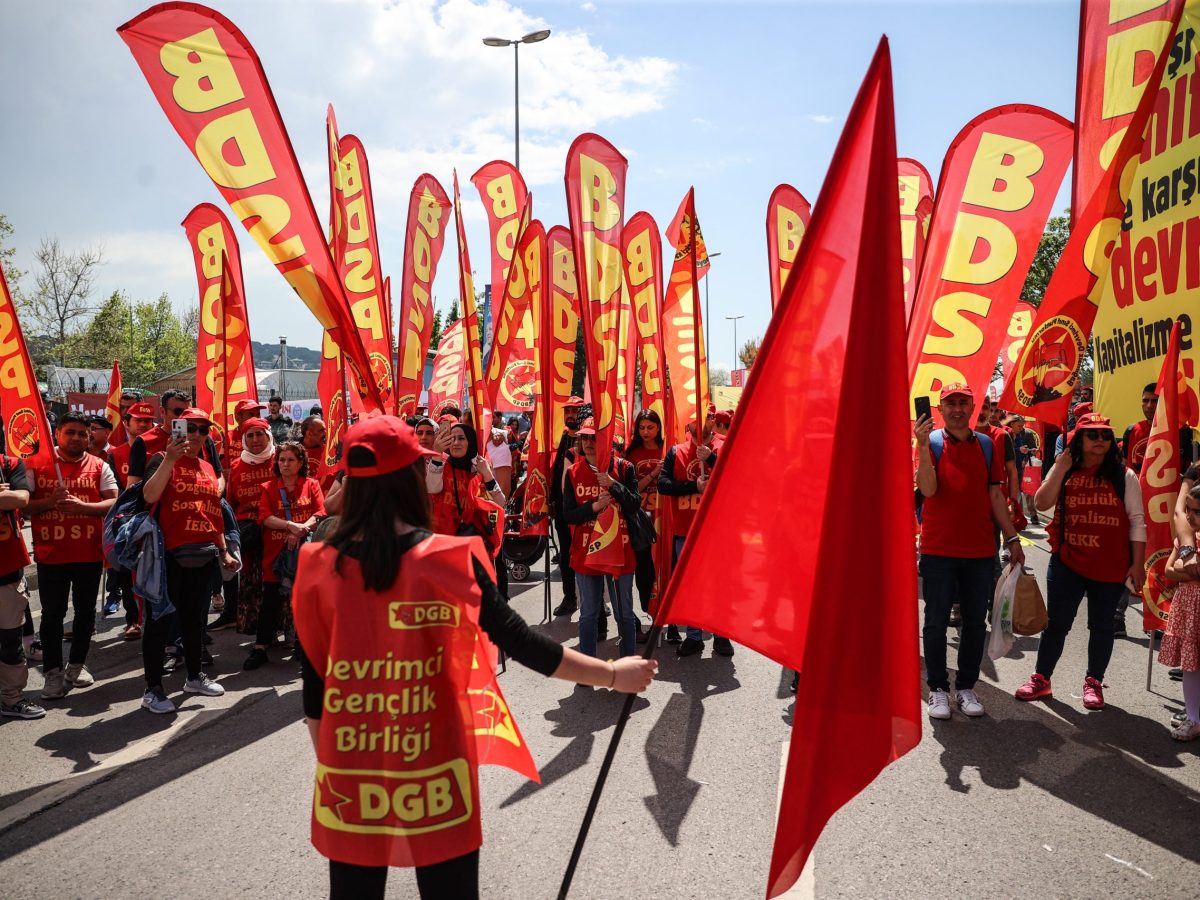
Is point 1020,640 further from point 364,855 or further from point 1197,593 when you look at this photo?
point 364,855

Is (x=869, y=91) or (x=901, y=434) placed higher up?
(x=869, y=91)

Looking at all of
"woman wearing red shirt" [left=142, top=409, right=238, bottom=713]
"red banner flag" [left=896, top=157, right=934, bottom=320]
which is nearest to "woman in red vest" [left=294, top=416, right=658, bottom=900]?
"woman wearing red shirt" [left=142, top=409, right=238, bottom=713]

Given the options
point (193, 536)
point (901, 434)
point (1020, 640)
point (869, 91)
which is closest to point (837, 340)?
point (901, 434)

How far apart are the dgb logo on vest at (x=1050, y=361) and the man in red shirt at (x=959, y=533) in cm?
36

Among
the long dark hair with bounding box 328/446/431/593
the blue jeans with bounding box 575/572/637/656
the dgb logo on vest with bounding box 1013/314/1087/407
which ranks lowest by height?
the blue jeans with bounding box 575/572/637/656

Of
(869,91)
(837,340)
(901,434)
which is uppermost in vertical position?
(869,91)

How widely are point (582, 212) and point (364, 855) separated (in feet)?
19.9

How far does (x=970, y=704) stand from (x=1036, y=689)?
668 millimetres

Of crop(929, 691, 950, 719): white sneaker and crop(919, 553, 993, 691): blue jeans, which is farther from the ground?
crop(919, 553, 993, 691): blue jeans

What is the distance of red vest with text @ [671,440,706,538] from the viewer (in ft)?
22.8

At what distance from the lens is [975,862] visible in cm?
352

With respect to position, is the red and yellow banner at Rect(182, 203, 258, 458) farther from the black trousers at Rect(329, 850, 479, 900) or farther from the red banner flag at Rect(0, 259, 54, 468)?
the black trousers at Rect(329, 850, 479, 900)

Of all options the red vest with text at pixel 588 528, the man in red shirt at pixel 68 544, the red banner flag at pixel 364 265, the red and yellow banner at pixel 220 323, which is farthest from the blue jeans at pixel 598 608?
the red and yellow banner at pixel 220 323

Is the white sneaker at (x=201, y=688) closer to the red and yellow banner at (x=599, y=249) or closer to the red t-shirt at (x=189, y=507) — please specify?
the red t-shirt at (x=189, y=507)
